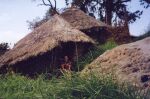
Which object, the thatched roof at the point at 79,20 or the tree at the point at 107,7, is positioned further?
the tree at the point at 107,7

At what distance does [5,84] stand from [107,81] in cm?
313

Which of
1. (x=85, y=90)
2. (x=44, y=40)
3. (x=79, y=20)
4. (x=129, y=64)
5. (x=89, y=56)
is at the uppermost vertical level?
(x=79, y=20)

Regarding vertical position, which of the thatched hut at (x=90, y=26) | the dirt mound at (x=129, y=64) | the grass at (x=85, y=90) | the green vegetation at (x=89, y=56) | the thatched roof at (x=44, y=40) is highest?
the thatched hut at (x=90, y=26)

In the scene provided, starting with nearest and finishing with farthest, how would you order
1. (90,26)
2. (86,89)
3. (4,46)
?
(86,89) < (90,26) < (4,46)

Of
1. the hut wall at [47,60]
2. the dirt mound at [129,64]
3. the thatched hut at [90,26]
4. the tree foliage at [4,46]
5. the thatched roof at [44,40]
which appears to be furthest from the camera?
the tree foliage at [4,46]

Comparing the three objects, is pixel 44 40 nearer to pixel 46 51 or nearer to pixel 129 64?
pixel 46 51

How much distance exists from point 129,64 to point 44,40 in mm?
5381

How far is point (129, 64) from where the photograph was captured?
9266mm

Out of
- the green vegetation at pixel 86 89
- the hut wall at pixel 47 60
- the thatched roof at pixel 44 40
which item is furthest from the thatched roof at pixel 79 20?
the green vegetation at pixel 86 89

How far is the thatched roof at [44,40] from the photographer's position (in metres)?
14.0

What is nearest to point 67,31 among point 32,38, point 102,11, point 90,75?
point 32,38

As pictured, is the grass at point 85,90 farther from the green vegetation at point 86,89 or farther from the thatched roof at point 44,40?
the thatched roof at point 44,40

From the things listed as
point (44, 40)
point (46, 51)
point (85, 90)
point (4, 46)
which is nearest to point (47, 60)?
point (46, 51)

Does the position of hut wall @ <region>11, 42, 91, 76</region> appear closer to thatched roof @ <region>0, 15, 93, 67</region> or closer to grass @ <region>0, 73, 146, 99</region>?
thatched roof @ <region>0, 15, 93, 67</region>
